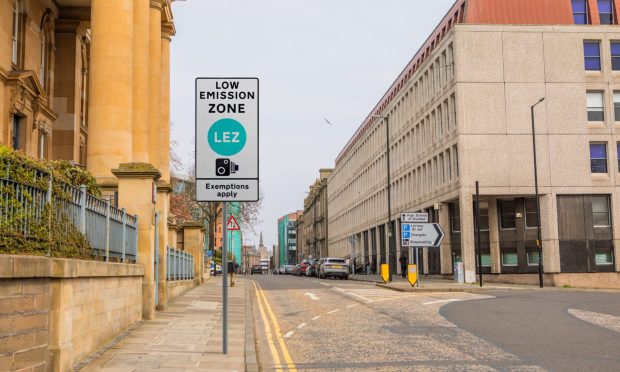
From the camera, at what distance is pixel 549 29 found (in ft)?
138

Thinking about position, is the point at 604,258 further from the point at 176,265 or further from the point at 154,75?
the point at 154,75

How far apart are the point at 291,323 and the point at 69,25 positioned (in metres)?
20.0

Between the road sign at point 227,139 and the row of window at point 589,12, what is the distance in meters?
39.5

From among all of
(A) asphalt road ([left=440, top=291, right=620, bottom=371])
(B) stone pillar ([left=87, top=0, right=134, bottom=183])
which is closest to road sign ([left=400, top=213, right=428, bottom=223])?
(A) asphalt road ([left=440, top=291, right=620, bottom=371])

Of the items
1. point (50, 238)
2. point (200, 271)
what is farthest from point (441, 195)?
point (50, 238)

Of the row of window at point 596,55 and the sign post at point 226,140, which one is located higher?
the row of window at point 596,55

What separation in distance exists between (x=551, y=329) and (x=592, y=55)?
34111 millimetres

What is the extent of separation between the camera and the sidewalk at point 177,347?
877 centimetres

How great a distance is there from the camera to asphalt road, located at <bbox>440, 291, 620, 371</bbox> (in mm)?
9406

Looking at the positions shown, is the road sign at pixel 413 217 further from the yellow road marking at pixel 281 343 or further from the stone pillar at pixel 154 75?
the yellow road marking at pixel 281 343

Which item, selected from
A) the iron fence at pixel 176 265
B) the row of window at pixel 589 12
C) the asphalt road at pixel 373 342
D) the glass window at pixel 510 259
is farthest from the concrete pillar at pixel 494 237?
the asphalt road at pixel 373 342

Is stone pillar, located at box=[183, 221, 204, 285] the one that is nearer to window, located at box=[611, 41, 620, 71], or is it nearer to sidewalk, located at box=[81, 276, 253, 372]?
sidewalk, located at box=[81, 276, 253, 372]

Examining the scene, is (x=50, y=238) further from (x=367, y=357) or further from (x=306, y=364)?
(x=367, y=357)

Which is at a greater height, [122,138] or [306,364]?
[122,138]
